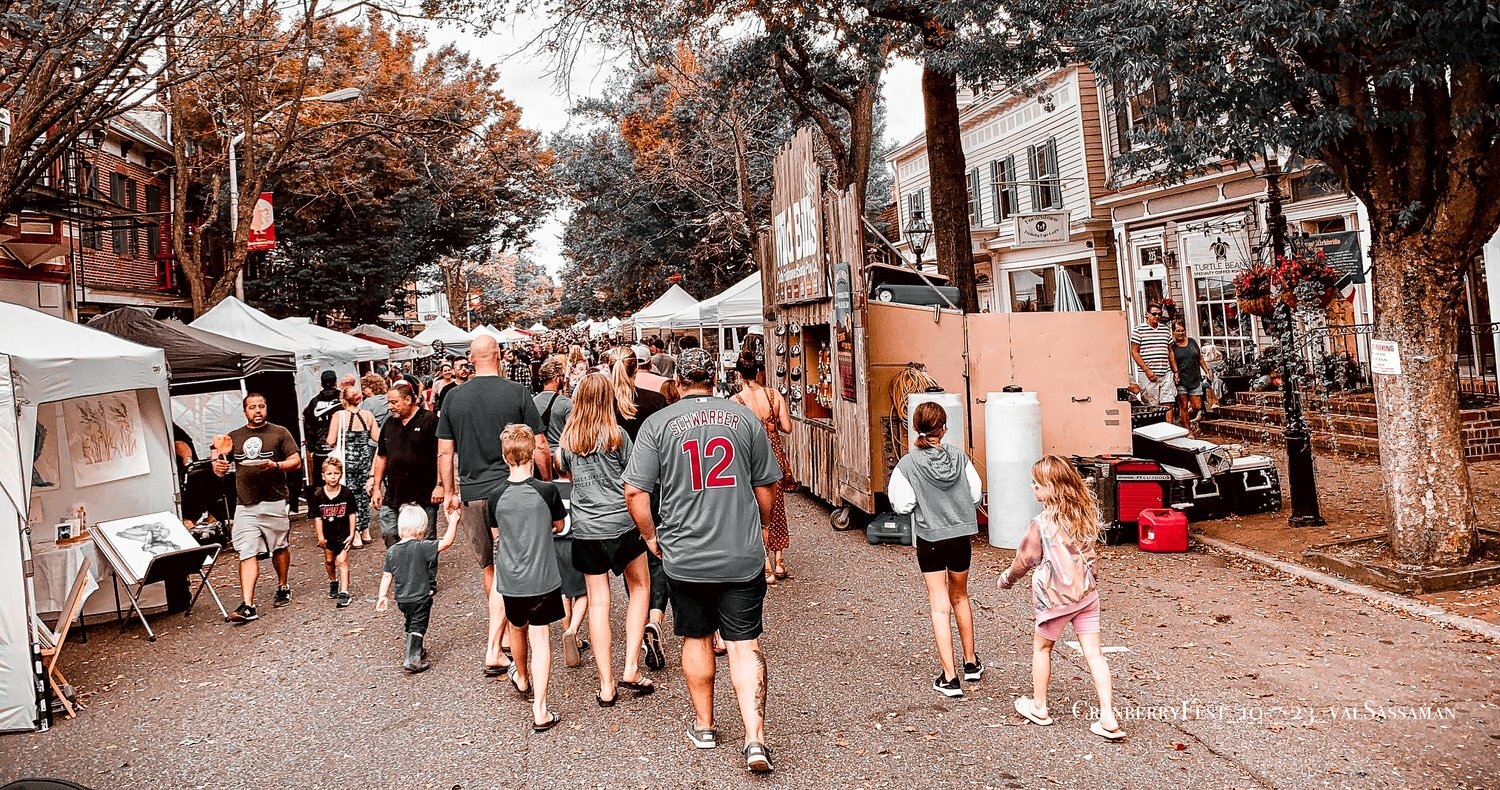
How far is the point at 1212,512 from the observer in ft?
30.7

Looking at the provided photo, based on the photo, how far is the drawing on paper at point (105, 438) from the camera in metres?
8.03

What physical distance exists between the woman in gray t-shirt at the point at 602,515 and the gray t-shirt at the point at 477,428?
30.3 inches

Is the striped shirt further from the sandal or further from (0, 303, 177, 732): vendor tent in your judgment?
(0, 303, 177, 732): vendor tent

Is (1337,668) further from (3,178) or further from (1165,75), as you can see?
(3,178)

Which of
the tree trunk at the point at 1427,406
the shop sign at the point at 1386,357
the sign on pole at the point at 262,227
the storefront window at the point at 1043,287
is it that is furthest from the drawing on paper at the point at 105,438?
the storefront window at the point at 1043,287

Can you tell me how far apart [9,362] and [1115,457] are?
8.29 metres

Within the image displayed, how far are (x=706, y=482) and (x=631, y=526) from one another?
3.62ft

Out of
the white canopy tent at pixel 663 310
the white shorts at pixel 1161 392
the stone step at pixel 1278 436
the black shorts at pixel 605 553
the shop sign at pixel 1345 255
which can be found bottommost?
the stone step at pixel 1278 436

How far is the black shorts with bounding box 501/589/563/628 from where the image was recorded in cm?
519

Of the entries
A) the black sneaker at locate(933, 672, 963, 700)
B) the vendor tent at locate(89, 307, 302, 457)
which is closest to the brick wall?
the vendor tent at locate(89, 307, 302, 457)

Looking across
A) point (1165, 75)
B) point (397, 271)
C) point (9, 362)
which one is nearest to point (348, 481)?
point (9, 362)

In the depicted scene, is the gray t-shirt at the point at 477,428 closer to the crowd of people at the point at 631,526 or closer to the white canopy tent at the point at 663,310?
the crowd of people at the point at 631,526

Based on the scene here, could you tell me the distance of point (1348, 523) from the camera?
8.70m

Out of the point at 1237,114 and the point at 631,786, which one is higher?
the point at 1237,114
